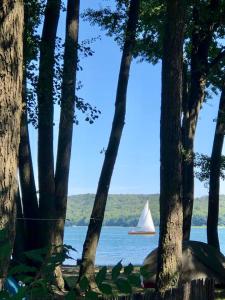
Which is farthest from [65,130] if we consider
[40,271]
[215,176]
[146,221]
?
[146,221]

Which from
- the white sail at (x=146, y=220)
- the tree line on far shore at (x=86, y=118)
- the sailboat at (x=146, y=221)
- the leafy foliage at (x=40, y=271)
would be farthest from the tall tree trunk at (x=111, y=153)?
the white sail at (x=146, y=220)

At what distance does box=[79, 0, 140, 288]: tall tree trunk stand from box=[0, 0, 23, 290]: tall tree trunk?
1031 cm

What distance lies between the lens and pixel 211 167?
22703 millimetres

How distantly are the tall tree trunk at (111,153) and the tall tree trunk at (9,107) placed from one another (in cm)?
1031

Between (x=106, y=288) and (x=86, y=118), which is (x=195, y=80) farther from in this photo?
(x=106, y=288)

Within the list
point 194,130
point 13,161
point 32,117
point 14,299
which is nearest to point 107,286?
point 14,299

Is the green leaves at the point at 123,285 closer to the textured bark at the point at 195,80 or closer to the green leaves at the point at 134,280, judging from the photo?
the green leaves at the point at 134,280

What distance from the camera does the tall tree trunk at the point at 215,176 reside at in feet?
73.0

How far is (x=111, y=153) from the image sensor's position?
56.4 ft

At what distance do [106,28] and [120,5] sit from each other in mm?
1175

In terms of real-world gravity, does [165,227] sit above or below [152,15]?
below

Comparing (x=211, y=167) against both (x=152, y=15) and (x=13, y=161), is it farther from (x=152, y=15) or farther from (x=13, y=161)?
(x=13, y=161)

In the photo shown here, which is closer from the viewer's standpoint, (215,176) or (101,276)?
(101,276)

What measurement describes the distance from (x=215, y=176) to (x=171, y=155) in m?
12.2
